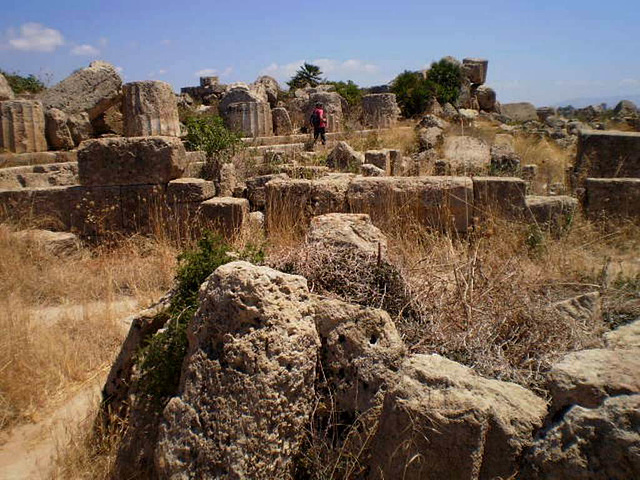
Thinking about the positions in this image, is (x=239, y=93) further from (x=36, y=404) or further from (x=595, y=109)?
(x=595, y=109)

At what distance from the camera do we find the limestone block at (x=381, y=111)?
1857cm

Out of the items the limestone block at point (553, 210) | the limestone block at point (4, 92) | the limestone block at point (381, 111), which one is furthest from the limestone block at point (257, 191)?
the limestone block at point (381, 111)

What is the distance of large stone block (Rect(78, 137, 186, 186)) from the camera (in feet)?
24.1

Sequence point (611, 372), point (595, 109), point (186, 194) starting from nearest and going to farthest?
point (611, 372)
point (186, 194)
point (595, 109)

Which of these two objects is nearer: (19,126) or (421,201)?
(421,201)

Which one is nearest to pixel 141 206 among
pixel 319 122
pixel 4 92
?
pixel 319 122

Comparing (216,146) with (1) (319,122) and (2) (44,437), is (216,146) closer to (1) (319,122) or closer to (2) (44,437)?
(1) (319,122)

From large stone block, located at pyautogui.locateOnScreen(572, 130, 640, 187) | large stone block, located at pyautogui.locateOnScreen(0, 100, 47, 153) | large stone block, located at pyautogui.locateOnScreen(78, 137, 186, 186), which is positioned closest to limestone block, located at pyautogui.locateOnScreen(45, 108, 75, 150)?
large stone block, located at pyautogui.locateOnScreen(0, 100, 47, 153)

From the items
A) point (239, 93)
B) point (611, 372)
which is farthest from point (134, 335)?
point (239, 93)

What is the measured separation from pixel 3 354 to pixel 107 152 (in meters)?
4.20

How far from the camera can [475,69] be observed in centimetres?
2900

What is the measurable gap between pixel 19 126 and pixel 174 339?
439 inches

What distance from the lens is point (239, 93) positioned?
16312 mm

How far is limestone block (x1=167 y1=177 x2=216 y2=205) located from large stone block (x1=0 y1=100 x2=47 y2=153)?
6.43 metres
